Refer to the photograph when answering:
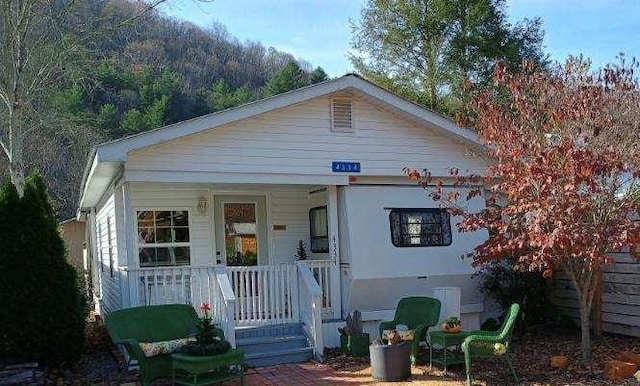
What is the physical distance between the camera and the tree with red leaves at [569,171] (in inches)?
279

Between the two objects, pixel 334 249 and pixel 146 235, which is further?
pixel 146 235

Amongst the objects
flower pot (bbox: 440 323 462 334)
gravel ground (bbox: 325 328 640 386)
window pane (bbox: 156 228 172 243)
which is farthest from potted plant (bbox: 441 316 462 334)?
window pane (bbox: 156 228 172 243)

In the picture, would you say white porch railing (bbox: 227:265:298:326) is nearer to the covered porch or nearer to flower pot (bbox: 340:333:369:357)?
the covered porch

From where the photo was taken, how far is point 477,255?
8367 mm

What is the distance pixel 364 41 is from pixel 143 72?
13.9 meters

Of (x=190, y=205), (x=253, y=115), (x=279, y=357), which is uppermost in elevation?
(x=253, y=115)

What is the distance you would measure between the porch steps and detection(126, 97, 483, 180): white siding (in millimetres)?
2432

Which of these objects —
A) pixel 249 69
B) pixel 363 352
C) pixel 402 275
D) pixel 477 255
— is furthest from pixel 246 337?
pixel 249 69

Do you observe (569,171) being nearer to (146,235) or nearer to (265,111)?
(265,111)

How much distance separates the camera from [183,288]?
858 centimetres

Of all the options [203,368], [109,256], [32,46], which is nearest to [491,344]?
[203,368]

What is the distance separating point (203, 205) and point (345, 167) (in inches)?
114

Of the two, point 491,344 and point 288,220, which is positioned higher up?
point 288,220

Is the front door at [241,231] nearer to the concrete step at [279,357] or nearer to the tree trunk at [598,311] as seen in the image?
the concrete step at [279,357]
